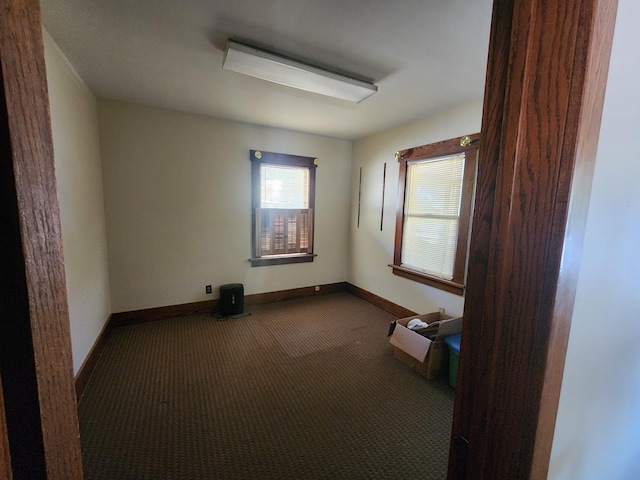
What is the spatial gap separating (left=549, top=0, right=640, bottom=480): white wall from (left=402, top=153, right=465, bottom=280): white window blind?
7.40 ft

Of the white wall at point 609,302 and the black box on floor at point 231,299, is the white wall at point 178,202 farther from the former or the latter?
the white wall at point 609,302

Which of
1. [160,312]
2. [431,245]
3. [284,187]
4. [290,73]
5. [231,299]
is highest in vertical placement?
[290,73]

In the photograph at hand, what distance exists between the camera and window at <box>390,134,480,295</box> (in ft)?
9.25

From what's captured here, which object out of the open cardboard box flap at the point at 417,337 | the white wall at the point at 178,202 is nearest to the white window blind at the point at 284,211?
the white wall at the point at 178,202

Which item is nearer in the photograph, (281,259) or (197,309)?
(197,309)

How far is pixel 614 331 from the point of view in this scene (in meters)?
0.72

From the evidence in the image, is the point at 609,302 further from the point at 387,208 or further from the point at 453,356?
the point at 387,208

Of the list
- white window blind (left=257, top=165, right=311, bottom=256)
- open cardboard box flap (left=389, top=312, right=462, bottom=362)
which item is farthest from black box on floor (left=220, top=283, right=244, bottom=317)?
open cardboard box flap (left=389, top=312, right=462, bottom=362)

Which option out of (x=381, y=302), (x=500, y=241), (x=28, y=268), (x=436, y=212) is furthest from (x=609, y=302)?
(x=381, y=302)

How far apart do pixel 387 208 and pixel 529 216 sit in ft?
11.1

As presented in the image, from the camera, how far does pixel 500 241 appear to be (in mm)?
551

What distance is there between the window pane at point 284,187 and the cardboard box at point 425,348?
232cm

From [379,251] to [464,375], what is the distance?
11.2 feet

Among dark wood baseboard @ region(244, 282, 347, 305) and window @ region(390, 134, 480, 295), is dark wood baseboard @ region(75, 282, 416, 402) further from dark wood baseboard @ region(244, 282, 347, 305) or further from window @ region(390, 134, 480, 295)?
window @ region(390, 134, 480, 295)
